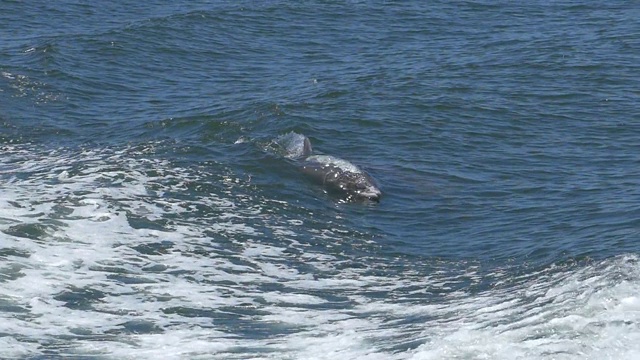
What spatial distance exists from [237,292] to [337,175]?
465 cm

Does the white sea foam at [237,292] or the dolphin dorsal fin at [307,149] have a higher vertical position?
the dolphin dorsal fin at [307,149]

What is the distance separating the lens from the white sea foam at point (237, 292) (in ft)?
37.0

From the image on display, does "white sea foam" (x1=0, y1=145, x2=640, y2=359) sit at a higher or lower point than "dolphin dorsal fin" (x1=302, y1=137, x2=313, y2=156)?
lower

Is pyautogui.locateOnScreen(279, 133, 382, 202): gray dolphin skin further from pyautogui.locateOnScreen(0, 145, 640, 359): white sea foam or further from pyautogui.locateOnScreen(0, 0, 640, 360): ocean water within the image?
pyautogui.locateOnScreen(0, 145, 640, 359): white sea foam

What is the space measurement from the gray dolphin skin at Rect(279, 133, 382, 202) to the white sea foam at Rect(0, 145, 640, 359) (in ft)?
3.64

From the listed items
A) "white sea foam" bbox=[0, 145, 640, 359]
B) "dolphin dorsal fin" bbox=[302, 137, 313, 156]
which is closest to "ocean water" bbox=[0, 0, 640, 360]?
"white sea foam" bbox=[0, 145, 640, 359]

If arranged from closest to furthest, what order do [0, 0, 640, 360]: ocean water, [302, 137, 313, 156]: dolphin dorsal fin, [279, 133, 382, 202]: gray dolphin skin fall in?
[0, 0, 640, 360]: ocean water < [279, 133, 382, 202]: gray dolphin skin < [302, 137, 313, 156]: dolphin dorsal fin

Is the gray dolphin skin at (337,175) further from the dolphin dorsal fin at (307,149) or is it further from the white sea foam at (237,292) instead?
the white sea foam at (237,292)

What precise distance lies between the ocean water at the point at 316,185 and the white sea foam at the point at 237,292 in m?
0.04

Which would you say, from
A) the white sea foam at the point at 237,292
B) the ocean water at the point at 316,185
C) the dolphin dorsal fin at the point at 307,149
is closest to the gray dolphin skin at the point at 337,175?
Result: the dolphin dorsal fin at the point at 307,149

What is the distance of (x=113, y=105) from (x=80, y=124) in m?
1.63

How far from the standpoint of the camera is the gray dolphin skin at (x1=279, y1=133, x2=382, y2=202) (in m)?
17.3

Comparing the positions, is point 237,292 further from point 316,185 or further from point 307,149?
point 307,149

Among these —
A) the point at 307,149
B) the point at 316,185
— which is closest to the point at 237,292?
the point at 316,185
